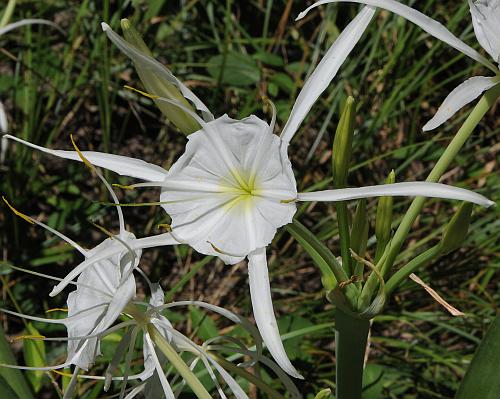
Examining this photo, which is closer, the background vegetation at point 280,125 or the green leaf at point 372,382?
the green leaf at point 372,382

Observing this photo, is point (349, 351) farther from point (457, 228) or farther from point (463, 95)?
point (463, 95)

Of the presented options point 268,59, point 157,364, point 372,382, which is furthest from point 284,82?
point 157,364

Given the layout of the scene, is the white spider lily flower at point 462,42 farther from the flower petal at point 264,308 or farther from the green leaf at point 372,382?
the green leaf at point 372,382

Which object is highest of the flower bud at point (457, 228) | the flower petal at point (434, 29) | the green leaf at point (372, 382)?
the flower petal at point (434, 29)

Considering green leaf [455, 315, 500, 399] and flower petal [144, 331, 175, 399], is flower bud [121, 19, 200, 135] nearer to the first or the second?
flower petal [144, 331, 175, 399]

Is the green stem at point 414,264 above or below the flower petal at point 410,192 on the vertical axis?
below

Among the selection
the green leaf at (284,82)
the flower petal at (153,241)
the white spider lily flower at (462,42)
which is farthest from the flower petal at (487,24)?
the green leaf at (284,82)

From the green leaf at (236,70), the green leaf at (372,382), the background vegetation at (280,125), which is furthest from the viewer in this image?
the green leaf at (236,70)

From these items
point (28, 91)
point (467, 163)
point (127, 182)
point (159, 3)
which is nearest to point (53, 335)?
point (127, 182)

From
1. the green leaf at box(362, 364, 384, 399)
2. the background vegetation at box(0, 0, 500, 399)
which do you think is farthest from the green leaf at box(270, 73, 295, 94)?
the green leaf at box(362, 364, 384, 399)
